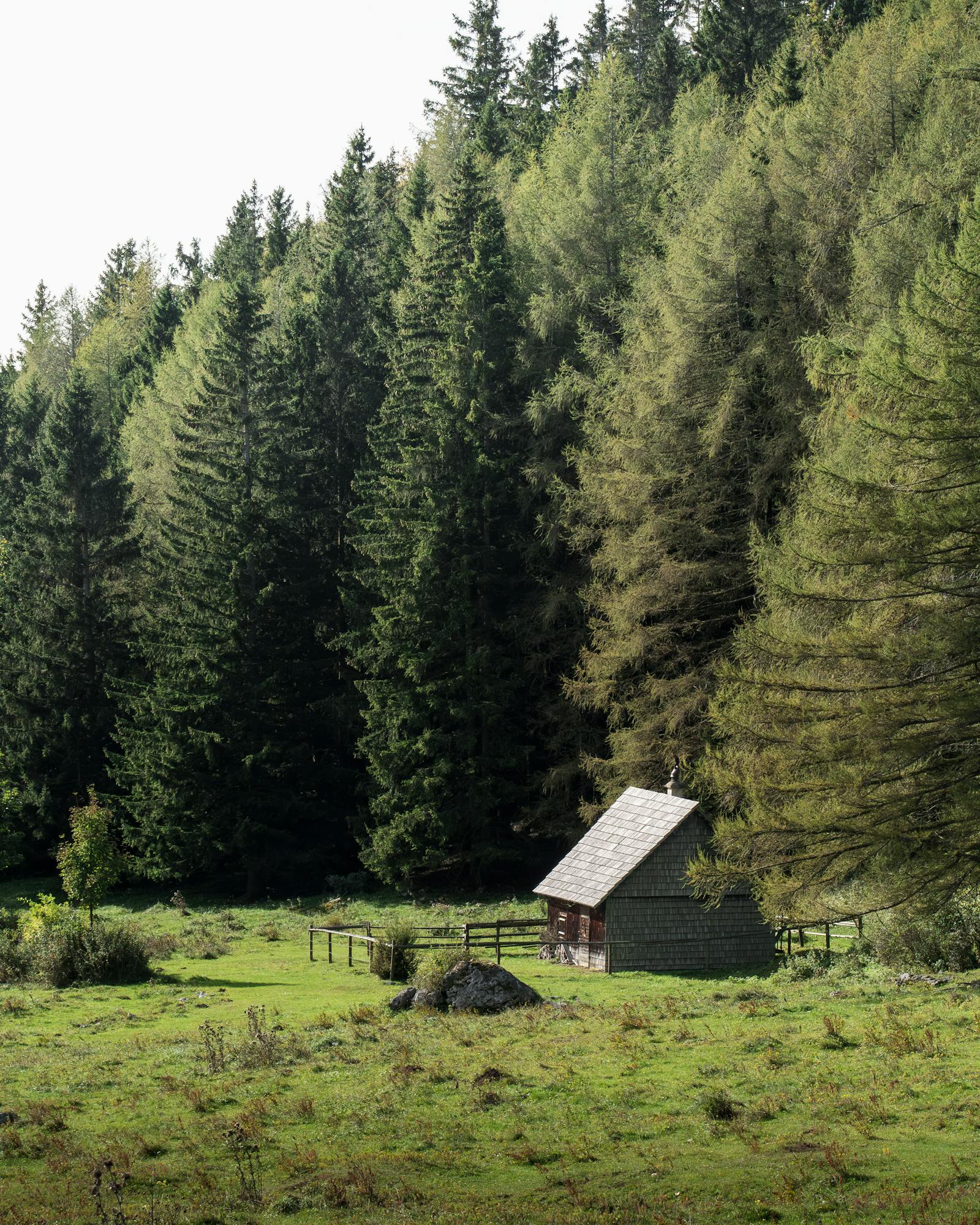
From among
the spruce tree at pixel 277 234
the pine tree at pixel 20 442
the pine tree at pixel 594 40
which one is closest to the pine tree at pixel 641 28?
the pine tree at pixel 594 40

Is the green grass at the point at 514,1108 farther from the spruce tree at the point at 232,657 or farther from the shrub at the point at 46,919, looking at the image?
the spruce tree at the point at 232,657

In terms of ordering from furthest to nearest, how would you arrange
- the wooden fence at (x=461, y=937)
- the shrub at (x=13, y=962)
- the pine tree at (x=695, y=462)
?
the pine tree at (x=695, y=462), the shrub at (x=13, y=962), the wooden fence at (x=461, y=937)

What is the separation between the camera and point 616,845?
2702cm

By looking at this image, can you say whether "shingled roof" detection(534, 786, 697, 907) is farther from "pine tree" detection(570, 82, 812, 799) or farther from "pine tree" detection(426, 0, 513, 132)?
"pine tree" detection(426, 0, 513, 132)

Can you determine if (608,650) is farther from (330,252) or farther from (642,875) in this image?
(330,252)

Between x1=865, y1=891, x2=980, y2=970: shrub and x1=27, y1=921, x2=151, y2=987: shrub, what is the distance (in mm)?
16217

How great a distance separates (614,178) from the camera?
138 ft

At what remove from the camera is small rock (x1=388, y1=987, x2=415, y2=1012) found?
21578 millimetres

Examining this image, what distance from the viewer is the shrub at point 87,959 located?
86.1 feet

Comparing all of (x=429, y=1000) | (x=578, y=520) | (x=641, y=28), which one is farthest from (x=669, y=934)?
(x=641, y=28)

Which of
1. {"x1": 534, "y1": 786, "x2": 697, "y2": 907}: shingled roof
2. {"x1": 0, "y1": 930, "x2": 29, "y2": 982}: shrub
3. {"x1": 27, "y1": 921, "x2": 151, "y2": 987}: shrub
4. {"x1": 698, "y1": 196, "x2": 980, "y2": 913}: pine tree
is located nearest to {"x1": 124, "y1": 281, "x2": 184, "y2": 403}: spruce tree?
{"x1": 0, "y1": 930, "x2": 29, "y2": 982}: shrub

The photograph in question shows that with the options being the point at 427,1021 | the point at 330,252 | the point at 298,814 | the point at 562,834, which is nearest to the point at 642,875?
the point at 427,1021

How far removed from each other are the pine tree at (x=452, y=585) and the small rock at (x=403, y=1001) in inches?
651

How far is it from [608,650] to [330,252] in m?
28.6
